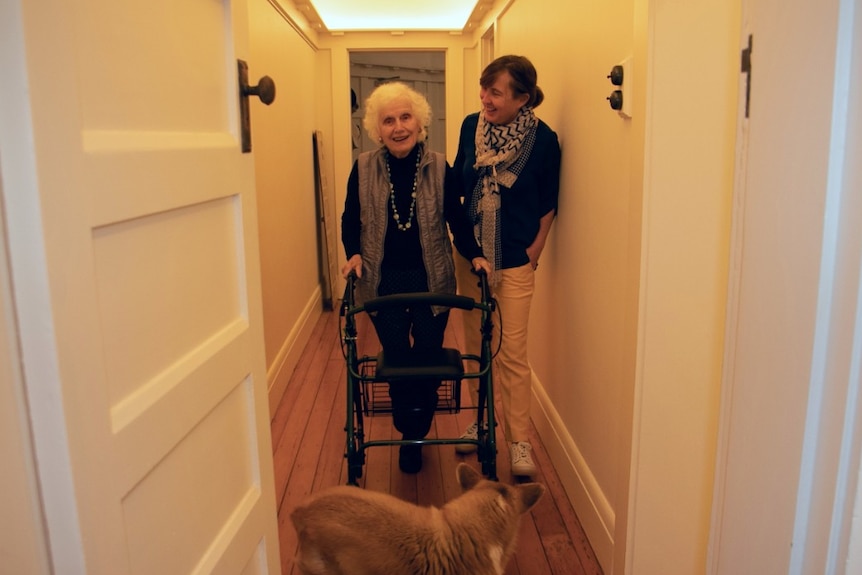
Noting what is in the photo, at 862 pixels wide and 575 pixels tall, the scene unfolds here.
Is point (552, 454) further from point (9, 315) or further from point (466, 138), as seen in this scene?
point (9, 315)

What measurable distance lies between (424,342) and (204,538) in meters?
1.69

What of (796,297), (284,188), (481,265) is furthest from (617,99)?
(284,188)

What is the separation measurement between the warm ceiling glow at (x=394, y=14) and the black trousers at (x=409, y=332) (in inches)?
120

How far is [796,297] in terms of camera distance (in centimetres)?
67

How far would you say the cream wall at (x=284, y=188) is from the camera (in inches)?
135

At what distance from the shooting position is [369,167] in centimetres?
269

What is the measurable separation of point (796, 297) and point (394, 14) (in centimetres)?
552

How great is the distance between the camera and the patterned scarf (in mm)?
2551

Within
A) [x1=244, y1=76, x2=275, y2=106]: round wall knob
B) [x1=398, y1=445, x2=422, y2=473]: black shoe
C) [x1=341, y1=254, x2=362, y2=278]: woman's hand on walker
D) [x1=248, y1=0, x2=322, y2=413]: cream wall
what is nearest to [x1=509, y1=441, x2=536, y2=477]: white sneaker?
[x1=398, y1=445, x2=422, y2=473]: black shoe

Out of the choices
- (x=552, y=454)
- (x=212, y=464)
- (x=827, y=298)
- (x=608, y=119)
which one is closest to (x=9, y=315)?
(x=212, y=464)

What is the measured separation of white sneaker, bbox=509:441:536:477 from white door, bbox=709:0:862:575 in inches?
73.3

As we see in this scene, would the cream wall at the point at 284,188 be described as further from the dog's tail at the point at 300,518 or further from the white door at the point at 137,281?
the white door at the point at 137,281

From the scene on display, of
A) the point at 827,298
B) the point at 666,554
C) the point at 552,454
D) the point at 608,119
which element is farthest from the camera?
the point at 552,454

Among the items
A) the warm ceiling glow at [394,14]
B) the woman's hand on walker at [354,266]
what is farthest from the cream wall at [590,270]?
the warm ceiling glow at [394,14]
